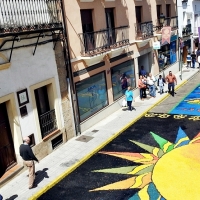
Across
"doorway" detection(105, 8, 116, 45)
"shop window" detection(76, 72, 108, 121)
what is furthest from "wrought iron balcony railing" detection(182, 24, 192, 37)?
"shop window" detection(76, 72, 108, 121)

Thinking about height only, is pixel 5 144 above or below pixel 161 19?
below

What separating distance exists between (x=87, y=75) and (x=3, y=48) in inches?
215

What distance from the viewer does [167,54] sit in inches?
965

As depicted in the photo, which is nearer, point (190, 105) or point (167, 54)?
point (190, 105)

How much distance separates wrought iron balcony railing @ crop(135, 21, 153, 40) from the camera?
739 inches

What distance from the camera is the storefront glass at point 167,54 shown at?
23203mm

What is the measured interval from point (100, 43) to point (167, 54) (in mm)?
11360

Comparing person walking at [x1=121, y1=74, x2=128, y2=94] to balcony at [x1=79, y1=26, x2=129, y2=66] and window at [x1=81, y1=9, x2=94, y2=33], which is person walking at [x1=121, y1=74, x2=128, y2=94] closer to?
balcony at [x1=79, y1=26, x2=129, y2=66]

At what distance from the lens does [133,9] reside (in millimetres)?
18250

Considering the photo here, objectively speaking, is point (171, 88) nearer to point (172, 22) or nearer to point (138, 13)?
point (138, 13)

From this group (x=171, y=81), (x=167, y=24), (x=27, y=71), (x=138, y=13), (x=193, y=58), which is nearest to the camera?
(x=27, y=71)

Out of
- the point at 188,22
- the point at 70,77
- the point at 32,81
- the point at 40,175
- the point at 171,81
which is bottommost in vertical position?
the point at 40,175

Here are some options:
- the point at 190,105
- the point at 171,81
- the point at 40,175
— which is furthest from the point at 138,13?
the point at 40,175

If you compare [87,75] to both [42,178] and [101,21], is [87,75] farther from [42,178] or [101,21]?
[42,178]
